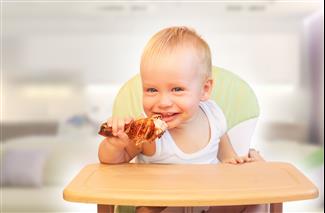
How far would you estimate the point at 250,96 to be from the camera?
4.91ft

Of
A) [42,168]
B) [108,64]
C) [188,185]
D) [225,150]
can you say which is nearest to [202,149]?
[225,150]

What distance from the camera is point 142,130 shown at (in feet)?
4.03

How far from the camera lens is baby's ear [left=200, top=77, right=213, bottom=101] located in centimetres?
138

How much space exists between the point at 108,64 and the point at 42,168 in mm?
430

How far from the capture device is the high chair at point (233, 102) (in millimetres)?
1476

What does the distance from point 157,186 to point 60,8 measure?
36.8 inches

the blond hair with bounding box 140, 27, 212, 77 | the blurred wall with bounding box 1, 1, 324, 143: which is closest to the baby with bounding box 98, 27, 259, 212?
the blond hair with bounding box 140, 27, 212, 77

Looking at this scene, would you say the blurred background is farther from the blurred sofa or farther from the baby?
the baby

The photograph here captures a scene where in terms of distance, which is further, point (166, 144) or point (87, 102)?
point (87, 102)

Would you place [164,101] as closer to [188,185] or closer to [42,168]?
[188,185]

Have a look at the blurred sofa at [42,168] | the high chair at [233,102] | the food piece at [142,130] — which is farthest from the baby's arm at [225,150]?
the blurred sofa at [42,168]

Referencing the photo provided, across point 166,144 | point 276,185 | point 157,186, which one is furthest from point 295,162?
point 157,186

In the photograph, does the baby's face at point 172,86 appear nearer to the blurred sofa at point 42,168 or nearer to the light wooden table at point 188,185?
the light wooden table at point 188,185

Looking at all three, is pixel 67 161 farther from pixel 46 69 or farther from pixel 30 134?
pixel 46 69
